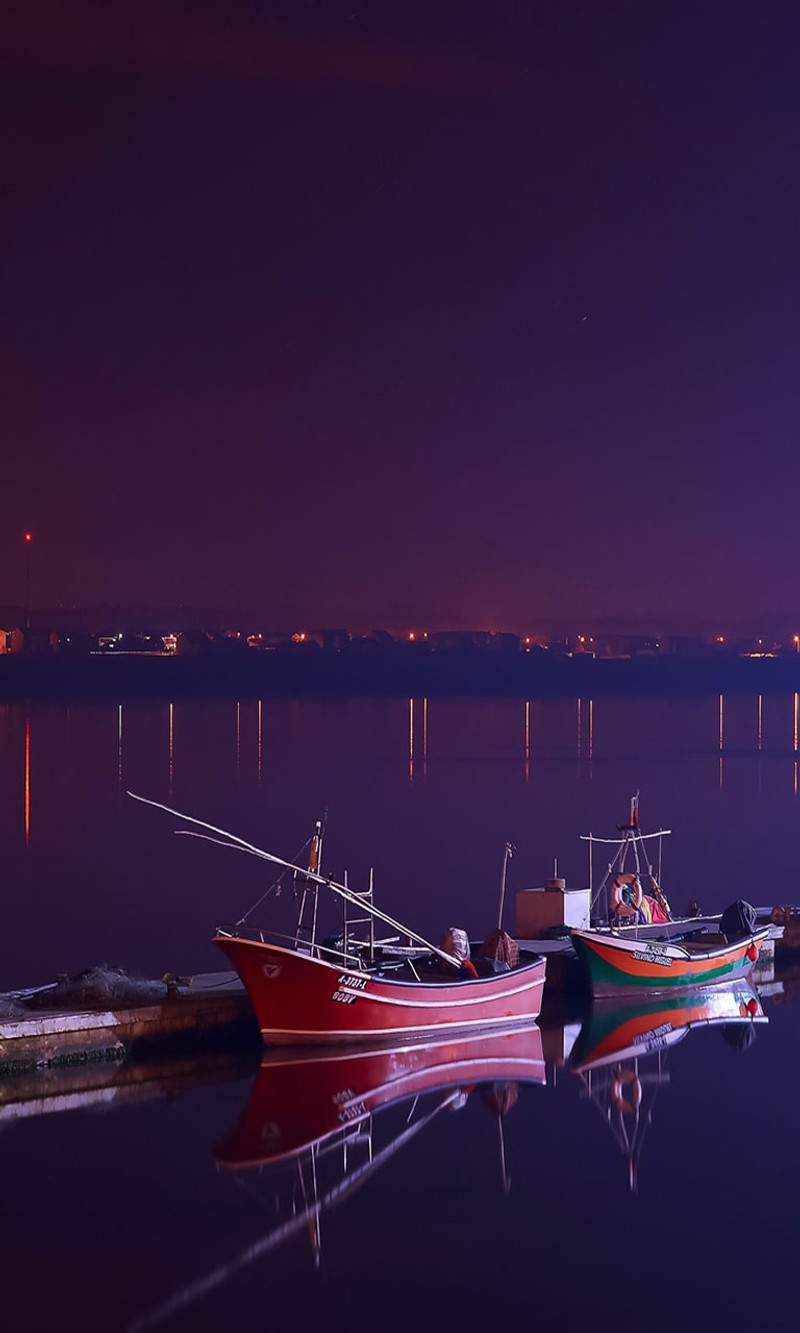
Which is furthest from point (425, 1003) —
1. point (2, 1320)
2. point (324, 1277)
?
point (2, 1320)

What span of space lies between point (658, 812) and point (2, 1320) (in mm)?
49861

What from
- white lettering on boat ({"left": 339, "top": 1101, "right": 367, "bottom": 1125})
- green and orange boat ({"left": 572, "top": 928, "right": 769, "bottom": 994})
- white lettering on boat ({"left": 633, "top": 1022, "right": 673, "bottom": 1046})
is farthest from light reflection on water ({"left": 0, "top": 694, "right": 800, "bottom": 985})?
white lettering on boat ({"left": 339, "top": 1101, "right": 367, "bottom": 1125})

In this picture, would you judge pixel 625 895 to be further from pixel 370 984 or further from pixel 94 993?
pixel 94 993

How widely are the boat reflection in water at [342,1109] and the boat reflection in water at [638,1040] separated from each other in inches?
29.1

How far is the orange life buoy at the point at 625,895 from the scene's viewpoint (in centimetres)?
2538

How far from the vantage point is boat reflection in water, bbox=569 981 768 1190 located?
19.0 meters

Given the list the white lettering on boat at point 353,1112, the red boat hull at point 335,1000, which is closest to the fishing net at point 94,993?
the red boat hull at point 335,1000

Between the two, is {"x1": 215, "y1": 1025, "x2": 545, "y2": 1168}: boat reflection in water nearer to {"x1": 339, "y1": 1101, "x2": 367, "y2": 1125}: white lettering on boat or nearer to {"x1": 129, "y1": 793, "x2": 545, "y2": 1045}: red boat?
{"x1": 339, "y1": 1101, "x2": 367, "y2": 1125}: white lettering on boat

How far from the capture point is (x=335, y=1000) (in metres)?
20.1

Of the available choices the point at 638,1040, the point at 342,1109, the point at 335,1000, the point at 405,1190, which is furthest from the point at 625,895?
the point at 405,1190

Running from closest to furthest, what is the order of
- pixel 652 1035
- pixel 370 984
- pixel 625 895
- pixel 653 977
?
pixel 370 984 < pixel 652 1035 < pixel 653 977 < pixel 625 895

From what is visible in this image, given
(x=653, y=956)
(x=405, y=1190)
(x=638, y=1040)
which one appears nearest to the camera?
(x=405, y=1190)

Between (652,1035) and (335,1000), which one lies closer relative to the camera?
(335,1000)

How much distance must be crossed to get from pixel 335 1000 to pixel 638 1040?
185 inches
